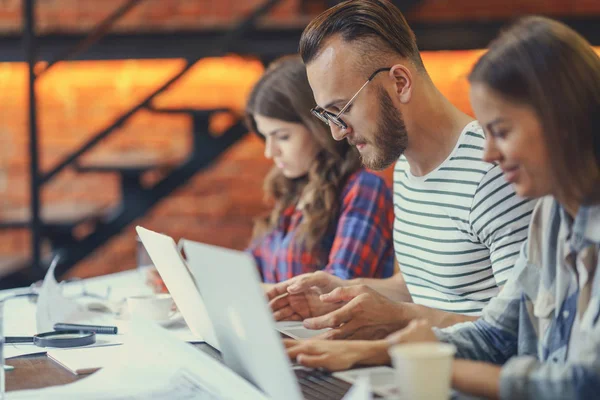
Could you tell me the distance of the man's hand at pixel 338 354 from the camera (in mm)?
1361

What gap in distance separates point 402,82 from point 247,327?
36.2 inches

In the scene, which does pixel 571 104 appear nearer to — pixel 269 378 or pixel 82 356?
pixel 269 378

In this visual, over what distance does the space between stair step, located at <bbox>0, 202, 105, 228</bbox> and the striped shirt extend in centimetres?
269

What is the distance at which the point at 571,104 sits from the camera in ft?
3.90

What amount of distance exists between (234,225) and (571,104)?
405 cm

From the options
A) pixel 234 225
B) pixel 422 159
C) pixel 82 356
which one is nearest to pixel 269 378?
pixel 82 356

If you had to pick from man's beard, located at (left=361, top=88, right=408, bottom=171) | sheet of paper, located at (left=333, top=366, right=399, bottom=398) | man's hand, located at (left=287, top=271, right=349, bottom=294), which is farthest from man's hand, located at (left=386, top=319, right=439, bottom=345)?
man's beard, located at (left=361, top=88, right=408, bottom=171)

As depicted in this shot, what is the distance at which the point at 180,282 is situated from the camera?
1.57 meters

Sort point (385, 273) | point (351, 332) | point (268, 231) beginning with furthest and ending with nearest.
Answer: point (268, 231) < point (385, 273) < point (351, 332)

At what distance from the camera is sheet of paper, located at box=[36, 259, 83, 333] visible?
1.84m

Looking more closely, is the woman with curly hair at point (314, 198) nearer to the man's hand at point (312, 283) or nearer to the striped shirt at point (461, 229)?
the striped shirt at point (461, 229)

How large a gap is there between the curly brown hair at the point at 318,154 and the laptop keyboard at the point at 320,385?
1087mm

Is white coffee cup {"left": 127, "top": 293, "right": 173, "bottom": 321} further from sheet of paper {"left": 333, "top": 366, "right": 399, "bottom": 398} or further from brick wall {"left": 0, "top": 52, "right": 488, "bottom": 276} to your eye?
brick wall {"left": 0, "top": 52, "right": 488, "bottom": 276}

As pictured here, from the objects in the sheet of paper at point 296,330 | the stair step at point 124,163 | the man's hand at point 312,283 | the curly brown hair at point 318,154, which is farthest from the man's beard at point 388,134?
the stair step at point 124,163
